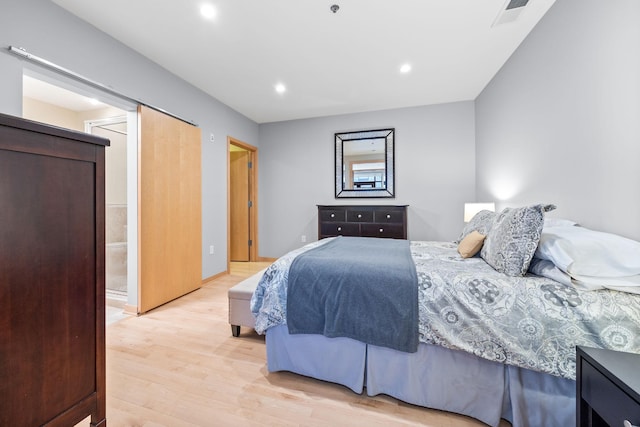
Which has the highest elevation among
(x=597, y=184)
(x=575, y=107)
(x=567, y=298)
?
(x=575, y=107)

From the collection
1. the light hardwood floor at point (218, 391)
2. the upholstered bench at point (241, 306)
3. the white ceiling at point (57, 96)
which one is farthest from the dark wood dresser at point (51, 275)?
the white ceiling at point (57, 96)

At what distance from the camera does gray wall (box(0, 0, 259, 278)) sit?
1.64 m

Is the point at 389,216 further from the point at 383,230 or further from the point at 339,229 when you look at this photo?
the point at 339,229

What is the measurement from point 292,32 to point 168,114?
64.3 inches

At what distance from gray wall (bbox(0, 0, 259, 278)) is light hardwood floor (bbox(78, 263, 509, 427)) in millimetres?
1536

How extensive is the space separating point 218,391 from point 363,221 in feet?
9.07

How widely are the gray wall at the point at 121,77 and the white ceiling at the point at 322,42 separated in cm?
13

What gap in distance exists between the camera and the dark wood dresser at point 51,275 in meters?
0.65

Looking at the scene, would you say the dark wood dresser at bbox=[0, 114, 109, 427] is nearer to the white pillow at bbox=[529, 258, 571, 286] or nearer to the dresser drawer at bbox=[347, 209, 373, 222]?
the white pillow at bbox=[529, 258, 571, 286]

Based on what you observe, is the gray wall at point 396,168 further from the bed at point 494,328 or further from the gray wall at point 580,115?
the bed at point 494,328

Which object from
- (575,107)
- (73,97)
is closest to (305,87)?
(575,107)

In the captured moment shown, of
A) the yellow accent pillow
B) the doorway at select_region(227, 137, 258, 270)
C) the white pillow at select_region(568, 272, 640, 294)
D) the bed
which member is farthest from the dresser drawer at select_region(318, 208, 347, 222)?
the white pillow at select_region(568, 272, 640, 294)

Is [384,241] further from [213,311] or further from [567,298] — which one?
[213,311]

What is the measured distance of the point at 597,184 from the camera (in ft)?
4.91
